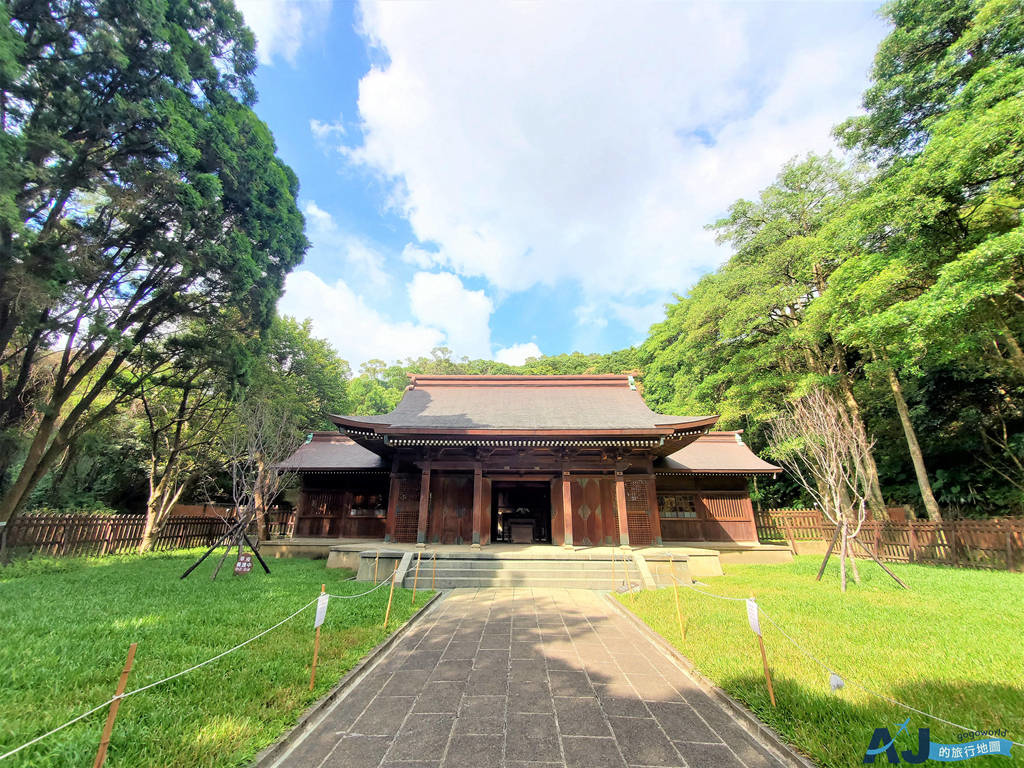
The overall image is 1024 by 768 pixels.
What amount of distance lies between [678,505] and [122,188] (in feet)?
56.9

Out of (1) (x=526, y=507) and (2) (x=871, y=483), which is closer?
(2) (x=871, y=483)

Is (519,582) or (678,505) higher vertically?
(678,505)

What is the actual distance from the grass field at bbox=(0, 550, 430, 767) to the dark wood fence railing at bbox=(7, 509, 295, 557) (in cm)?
335

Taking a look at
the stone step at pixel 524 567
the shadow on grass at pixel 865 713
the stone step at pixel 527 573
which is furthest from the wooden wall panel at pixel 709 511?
the shadow on grass at pixel 865 713

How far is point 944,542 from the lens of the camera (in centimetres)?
1023

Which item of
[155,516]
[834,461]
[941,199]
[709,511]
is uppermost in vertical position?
[941,199]

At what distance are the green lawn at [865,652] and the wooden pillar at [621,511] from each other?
2733 mm

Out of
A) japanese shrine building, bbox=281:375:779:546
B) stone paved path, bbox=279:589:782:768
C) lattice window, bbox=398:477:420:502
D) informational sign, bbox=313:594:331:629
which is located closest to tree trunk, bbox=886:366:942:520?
japanese shrine building, bbox=281:375:779:546

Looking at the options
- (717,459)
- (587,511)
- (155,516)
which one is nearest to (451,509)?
(587,511)

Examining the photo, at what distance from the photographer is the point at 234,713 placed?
9.70ft

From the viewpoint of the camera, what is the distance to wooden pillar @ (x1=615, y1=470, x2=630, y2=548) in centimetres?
1048

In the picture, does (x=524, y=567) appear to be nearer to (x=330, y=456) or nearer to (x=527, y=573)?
(x=527, y=573)

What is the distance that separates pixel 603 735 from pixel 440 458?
29.8 feet

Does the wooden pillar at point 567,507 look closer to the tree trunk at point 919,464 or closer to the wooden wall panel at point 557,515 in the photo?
the wooden wall panel at point 557,515
